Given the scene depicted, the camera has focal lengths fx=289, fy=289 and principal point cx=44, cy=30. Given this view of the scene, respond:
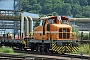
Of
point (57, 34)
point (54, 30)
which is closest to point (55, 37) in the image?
point (57, 34)

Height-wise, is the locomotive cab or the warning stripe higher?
the locomotive cab

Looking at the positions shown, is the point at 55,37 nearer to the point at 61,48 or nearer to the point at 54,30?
the point at 54,30

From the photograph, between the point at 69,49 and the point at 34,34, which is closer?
the point at 69,49

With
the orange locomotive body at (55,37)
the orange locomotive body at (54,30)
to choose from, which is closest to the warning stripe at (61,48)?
the orange locomotive body at (55,37)

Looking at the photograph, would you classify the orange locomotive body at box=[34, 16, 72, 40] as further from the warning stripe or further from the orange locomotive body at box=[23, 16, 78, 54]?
the warning stripe

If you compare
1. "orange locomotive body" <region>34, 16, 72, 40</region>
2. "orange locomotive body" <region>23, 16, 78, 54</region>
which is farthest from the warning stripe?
"orange locomotive body" <region>34, 16, 72, 40</region>

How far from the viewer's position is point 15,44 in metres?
29.5

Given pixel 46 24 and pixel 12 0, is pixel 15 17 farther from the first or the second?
pixel 12 0

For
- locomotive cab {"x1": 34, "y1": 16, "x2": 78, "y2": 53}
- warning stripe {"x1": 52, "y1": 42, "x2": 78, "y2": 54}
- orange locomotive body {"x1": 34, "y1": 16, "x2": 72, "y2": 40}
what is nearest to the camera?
warning stripe {"x1": 52, "y1": 42, "x2": 78, "y2": 54}

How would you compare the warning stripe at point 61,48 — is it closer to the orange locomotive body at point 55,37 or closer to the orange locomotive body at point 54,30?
the orange locomotive body at point 55,37

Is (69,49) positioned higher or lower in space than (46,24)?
lower

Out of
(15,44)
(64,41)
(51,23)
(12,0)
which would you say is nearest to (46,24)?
(51,23)

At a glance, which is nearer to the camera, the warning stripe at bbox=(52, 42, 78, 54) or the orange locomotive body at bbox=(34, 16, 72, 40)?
the warning stripe at bbox=(52, 42, 78, 54)

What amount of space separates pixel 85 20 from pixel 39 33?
92.2 feet
